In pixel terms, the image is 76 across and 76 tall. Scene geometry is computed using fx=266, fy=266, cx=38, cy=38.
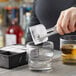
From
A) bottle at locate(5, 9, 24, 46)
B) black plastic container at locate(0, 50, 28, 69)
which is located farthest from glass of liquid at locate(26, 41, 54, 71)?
bottle at locate(5, 9, 24, 46)

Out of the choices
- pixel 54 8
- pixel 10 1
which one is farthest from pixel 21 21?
pixel 54 8

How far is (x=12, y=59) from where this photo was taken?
0.95 meters

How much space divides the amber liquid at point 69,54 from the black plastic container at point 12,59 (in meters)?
0.15

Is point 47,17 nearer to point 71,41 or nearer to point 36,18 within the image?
point 36,18

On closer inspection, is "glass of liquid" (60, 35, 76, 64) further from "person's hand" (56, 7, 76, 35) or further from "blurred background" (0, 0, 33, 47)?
"blurred background" (0, 0, 33, 47)

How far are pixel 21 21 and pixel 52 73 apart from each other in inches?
60.0

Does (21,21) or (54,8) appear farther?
(21,21)

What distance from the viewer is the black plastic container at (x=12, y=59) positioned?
0.95 meters

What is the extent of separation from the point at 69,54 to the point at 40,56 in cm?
13

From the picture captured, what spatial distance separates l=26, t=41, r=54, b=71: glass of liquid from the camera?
0.94 meters

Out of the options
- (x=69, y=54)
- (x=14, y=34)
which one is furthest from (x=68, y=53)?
(x=14, y=34)

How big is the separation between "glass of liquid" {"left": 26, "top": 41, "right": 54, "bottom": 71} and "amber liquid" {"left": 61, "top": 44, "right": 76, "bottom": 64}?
75mm

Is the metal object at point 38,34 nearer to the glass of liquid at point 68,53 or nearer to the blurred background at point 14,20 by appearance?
the glass of liquid at point 68,53

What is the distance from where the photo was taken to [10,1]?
2514 mm
